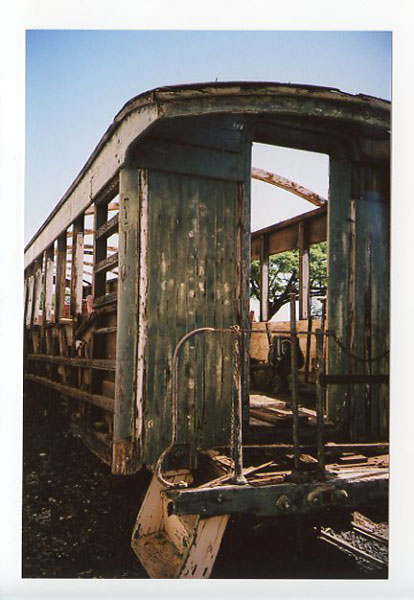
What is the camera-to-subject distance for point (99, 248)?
4562mm

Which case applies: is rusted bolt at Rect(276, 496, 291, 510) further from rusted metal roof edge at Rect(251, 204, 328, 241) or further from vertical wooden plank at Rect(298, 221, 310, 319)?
vertical wooden plank at Rect(298, 221, 310, 319)

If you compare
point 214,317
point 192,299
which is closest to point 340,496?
point 214,317

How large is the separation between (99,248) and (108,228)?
1.23 ft

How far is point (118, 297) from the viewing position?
12.2 feet

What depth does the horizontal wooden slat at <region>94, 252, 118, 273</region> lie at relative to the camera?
409cm

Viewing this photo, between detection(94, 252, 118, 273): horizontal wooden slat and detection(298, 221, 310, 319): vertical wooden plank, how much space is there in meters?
3.65

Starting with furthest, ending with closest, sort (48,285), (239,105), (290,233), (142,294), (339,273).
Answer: (290,233) → (48,285) → (339,273) → (142,294) → (239,105)

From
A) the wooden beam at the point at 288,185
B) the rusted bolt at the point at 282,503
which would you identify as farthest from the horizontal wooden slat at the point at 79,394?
the wooden beam at the point at 288,185

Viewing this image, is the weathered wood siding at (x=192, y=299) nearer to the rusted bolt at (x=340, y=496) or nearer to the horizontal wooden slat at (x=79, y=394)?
the horizontal wooden slat at (x=79, y=394)

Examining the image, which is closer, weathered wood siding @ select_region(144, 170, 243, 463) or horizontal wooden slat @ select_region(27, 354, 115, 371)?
weathered wood siding @ select_region(144, 170, 243, 463)

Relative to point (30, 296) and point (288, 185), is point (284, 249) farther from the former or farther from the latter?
point (30, 296)

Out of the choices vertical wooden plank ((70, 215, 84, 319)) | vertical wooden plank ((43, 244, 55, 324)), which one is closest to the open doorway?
vertical wooden plank ((70, 215, 84, 319))

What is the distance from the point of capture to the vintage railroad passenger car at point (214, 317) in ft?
10.2

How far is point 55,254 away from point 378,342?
3910mm
